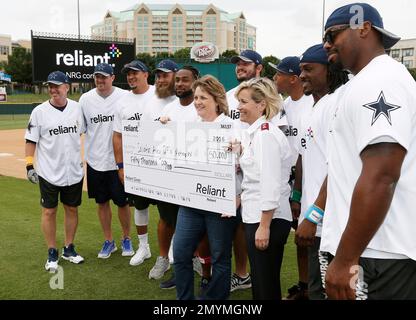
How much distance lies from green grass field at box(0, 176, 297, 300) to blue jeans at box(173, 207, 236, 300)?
0.77 meters

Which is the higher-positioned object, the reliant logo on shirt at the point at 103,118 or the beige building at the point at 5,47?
the beige building at the point at 5,47

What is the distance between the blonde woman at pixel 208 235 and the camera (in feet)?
11.7

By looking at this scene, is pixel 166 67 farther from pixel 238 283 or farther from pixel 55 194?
pixel 238 283

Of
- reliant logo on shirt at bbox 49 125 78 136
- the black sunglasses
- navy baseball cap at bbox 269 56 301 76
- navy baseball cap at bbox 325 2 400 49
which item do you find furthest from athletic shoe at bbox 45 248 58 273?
navy baseball cap at bbox 325 2 400 49

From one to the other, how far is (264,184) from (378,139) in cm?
152

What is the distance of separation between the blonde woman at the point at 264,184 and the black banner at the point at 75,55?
75.9ft

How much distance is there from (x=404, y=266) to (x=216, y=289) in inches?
80.4

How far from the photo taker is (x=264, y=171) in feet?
10.2

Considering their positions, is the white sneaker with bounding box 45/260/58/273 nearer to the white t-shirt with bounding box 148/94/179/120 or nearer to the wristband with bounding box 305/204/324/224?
the white t-shirt with bounding box 148/94/179/120

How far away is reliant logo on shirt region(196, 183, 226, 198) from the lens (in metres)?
3.51

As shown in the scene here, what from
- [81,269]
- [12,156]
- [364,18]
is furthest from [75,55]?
[364,18]

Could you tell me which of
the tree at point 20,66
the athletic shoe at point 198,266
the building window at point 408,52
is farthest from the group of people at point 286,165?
the building window at point 408,52

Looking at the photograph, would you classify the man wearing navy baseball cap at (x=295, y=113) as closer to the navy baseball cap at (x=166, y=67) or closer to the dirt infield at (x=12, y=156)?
the navy baseball cap at (x=166, y=67)
